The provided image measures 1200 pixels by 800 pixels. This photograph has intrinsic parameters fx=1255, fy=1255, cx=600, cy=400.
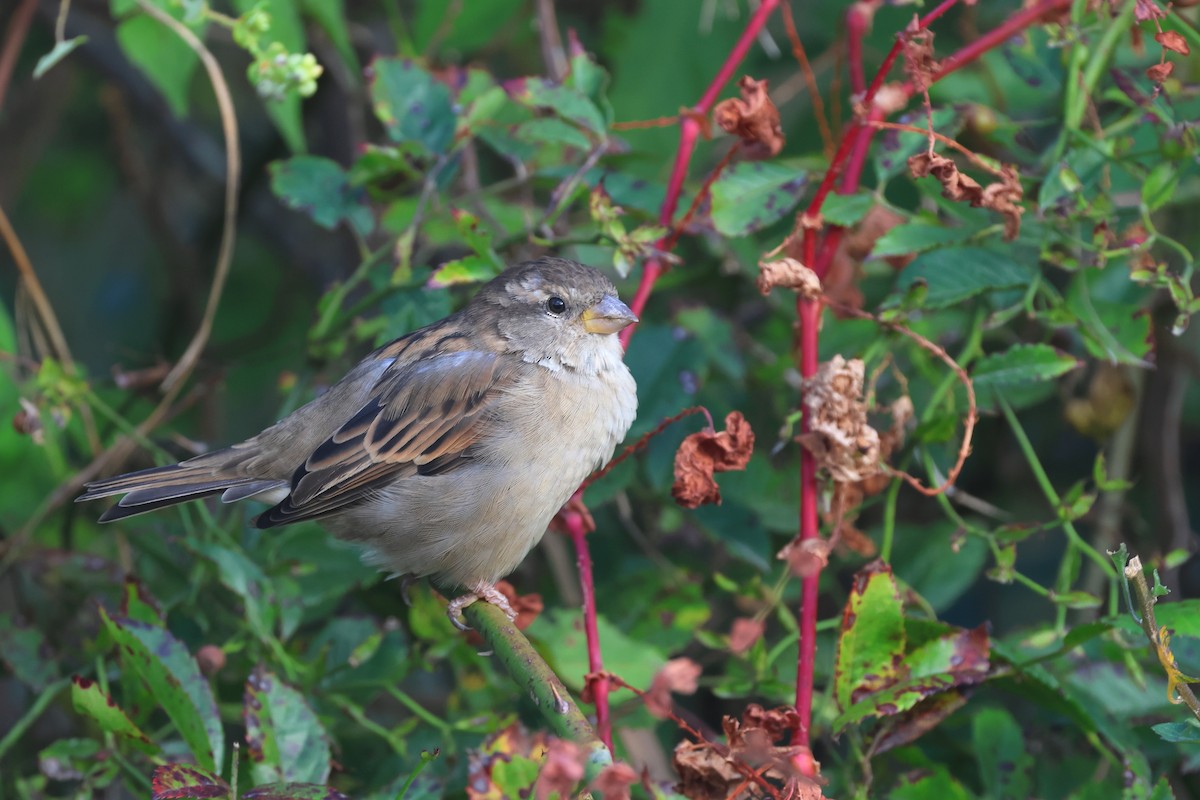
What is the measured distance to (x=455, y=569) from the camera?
295cm

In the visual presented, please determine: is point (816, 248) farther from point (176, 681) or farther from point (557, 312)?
point (176, 681)

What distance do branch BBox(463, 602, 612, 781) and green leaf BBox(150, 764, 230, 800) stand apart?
0.50 meters

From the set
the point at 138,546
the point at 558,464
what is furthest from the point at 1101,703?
the point at 138,546

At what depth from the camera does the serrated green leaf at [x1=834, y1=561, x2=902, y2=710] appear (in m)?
2.20

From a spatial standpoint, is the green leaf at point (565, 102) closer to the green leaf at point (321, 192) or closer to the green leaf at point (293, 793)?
the green leaf at point (321, 192)

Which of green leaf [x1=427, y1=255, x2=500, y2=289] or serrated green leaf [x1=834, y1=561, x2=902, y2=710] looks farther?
green leaf [x1=427, y1=255, x2=500, y2=289]

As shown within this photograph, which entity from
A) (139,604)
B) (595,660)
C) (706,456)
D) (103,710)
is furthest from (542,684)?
(139,604)

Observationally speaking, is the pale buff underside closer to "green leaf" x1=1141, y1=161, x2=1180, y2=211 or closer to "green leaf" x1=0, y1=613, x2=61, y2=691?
"green leaf" x1=0, y1=613, x2=61, y2=691

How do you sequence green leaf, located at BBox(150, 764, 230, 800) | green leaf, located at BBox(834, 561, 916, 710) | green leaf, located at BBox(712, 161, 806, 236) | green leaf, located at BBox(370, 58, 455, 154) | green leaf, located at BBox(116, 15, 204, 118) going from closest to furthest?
green leaf, located at BBox(150, 764, 230, 800) → green leaf, located at BBox(834, 561, 916, 710) → green leaf, located at BBox(712, 161, 806, 236) → green leaf, located at BBox(370, 58, 455, 154) → green leaf, located at BBox(116, 15, 204, 118)

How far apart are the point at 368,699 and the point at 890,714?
1215 mm

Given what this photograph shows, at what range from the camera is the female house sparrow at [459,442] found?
2.88m

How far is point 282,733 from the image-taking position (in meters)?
2.32

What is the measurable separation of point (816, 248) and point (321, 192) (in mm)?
1228

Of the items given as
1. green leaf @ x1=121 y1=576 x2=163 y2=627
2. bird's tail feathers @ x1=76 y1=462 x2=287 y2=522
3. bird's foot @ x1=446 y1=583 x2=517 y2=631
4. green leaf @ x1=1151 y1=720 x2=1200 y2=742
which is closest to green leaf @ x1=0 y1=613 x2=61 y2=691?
bird's tail feathers @ x1=76 y1=462 x2=287 y2=522
